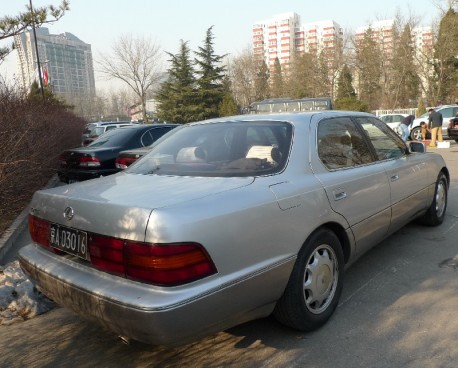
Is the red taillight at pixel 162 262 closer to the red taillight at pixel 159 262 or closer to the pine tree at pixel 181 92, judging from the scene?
the red taillight at pixel 159 262

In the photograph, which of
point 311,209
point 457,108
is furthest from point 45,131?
point 457,108

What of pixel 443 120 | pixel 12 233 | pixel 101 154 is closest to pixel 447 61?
pixel 443 120

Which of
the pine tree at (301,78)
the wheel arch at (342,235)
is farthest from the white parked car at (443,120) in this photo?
the pine tree at (301,78)

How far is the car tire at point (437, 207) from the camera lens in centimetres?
522

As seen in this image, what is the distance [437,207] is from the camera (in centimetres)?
532

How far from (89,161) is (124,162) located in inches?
47.1

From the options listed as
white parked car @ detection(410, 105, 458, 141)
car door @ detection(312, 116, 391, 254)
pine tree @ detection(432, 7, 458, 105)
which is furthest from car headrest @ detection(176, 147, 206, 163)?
pine tree @ detection(432, 7, 458, 105)

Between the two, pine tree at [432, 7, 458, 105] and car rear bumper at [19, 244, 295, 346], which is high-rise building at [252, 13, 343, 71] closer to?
pine tree at [432, 7, 458, 105]

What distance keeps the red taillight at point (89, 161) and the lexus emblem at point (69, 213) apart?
231 inches

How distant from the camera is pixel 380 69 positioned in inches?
1713

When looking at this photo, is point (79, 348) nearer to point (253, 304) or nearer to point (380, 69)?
point (253, 304)

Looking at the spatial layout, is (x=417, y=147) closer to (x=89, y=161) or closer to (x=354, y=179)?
(x=354, y=179)

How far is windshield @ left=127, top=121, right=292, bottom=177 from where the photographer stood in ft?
9.87

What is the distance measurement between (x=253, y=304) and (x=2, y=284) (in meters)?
2.71
